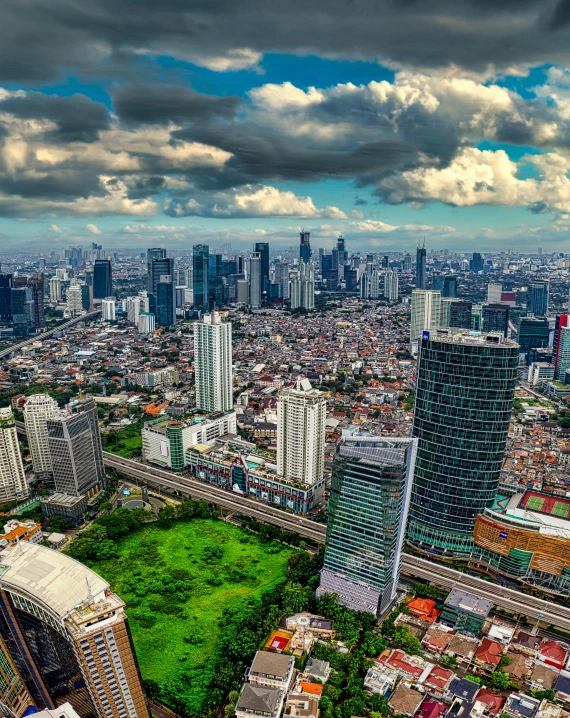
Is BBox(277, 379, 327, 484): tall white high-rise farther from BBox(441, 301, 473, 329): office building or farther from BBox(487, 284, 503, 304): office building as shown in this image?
BBox(487, 284, 503, 304): office building

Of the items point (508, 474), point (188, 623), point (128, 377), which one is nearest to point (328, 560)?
point (188, 623)

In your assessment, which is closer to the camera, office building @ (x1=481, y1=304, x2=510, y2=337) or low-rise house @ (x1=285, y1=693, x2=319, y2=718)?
low-rise house @ (x1=285, y1=693, x2=319, y2=718)

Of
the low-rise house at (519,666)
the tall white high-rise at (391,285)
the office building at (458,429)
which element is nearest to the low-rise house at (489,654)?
the low-rise house at (519,666)

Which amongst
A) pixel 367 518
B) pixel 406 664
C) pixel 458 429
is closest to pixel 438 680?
pixel 406 664

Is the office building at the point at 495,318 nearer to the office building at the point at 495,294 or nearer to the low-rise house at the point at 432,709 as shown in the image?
the office building at the point at 495,294

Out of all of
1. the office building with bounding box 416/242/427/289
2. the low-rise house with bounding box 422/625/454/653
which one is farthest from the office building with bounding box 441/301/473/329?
the low-rise house with bounding box 422/625/454/653

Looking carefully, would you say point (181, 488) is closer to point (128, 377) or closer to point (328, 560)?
point (328, 560)
